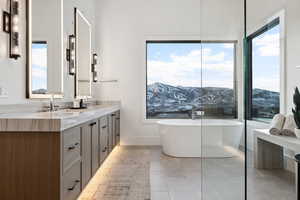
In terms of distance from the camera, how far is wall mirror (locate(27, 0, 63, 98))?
2557 millimetres

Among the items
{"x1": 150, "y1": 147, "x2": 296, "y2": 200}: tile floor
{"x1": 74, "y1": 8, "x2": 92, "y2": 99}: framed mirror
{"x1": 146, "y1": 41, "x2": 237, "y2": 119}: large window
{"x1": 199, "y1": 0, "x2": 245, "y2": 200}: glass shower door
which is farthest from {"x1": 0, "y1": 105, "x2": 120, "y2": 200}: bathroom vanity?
{"x1": 146, "y1": 41, "x2": 237, "y2": 119}: large window

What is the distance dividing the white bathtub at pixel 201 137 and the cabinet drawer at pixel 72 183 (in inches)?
56.8

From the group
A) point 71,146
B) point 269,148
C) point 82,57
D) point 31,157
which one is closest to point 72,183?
point 71,146

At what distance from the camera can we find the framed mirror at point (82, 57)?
162 inches

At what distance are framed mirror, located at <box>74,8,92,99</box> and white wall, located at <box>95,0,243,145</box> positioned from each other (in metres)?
0.57

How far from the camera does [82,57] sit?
4410mm

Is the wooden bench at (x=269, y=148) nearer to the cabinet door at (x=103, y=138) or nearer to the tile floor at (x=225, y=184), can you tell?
the tile floor at (x=225, y=184)

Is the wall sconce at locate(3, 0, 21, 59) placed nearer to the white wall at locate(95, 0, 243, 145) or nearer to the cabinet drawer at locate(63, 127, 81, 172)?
the cabinet drawer at locate(63, 127, 81, 172)

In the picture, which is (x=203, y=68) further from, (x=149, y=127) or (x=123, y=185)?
(x=149, y=127)

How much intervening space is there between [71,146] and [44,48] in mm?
1344

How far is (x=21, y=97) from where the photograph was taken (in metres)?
2.45

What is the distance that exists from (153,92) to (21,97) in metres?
3.33

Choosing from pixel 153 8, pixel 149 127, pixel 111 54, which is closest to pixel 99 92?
pixel 111 54

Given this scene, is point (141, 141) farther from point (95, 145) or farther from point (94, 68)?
point (95, 145)
